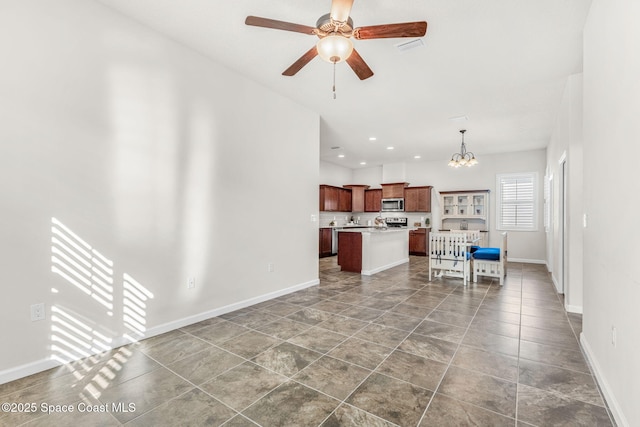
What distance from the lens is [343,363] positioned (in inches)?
96.2

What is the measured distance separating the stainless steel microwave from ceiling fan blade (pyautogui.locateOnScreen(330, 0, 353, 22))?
8.08 m

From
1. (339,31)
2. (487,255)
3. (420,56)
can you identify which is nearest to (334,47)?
(339,31)

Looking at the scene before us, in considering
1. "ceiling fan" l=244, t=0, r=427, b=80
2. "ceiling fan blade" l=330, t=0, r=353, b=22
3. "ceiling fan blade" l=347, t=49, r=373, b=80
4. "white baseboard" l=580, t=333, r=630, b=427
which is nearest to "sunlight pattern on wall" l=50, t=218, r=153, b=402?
"ceiling fan" l=244, t=0, r=427, b=80

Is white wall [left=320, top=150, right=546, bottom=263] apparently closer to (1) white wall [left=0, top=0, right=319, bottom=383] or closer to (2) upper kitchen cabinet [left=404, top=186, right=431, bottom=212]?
(2) upper kitchen cabinet [left=404, top=186, right=431, bottom=212]

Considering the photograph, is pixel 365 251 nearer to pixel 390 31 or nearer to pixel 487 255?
pixel 487 255

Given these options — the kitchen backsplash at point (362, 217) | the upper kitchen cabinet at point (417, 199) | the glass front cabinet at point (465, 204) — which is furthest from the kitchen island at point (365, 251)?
the kitchen backsplash at point (362, 217)

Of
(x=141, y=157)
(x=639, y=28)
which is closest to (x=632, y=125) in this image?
(x=639, y=28)

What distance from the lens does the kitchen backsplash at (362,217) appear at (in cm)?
963

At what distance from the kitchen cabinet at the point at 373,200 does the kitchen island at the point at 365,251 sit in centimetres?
312

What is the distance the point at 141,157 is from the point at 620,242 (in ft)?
12.2

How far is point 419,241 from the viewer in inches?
362

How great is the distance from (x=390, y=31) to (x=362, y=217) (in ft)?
29.2

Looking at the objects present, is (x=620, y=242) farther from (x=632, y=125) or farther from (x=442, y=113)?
(x=442, y=113)

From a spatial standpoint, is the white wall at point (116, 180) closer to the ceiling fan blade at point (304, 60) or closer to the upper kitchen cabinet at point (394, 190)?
the ceiling fan blade at point (304, 60)
